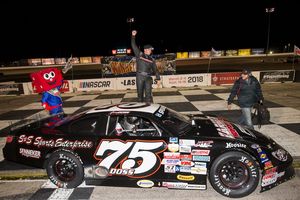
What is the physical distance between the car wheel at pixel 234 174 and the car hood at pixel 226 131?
0.38 metres

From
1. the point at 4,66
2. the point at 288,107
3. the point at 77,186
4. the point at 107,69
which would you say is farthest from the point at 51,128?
the point at 4,66

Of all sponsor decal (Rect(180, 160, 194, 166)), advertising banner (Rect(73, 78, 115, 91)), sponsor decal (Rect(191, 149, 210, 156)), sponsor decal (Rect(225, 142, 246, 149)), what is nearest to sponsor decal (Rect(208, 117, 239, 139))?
sponsor decal (Rect(225, 142, 246, 149))

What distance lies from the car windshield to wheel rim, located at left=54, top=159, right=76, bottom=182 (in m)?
1.72

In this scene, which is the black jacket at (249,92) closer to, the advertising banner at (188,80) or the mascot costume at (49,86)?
the mascot costume at (49,86)

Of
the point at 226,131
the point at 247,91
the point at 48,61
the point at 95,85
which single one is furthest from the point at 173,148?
the point at 48,61

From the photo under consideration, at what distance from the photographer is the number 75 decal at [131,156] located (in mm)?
4066

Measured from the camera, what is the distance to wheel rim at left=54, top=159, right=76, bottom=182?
175 inches

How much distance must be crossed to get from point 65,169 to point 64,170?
0.09 feet

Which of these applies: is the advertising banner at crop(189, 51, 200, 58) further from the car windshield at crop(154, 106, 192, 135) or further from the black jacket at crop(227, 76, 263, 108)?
the car windshield at crop(154, 106, 192, 135)

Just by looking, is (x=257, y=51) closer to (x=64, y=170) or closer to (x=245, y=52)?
(x=245, y=52)

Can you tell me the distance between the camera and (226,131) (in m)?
4.38

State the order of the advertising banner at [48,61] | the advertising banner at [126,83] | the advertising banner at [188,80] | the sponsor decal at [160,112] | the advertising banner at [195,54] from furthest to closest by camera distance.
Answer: the advertising banner at [195,54] → the advertising banner at [48,61] → the advertising banner at [126,83] → the advertising banner at [188,80] → the sponsor decal at [160,112]

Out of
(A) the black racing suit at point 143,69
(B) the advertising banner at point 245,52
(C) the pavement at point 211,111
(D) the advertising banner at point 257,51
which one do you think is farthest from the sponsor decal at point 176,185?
(D) the advertising banner at point 257,51

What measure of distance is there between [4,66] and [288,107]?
63.5m
